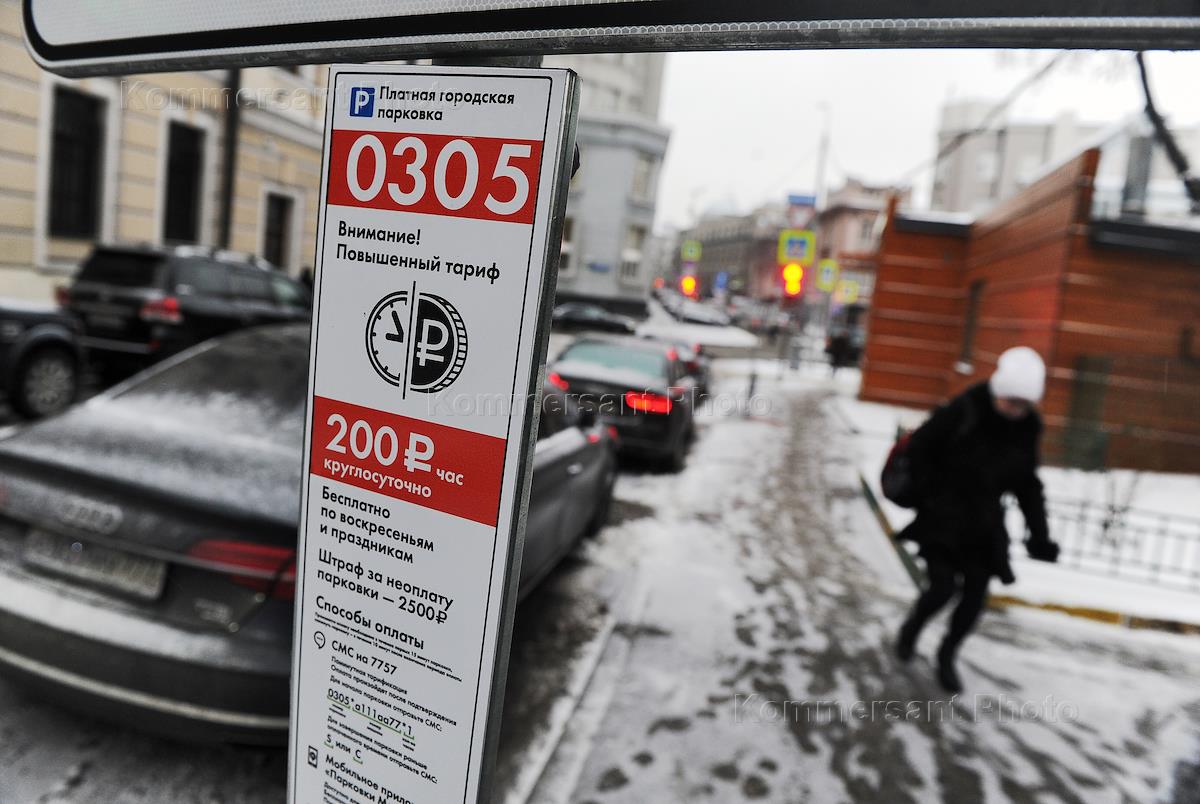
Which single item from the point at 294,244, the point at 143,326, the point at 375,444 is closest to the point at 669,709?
the point at 375,444

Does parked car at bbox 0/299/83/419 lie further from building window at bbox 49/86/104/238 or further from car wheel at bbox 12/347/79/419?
building window at bbox 49/86/104/238

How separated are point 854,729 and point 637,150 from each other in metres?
3.39

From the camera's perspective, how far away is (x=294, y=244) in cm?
1870

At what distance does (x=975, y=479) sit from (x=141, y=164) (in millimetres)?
14618

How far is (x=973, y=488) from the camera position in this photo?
13.6 feet

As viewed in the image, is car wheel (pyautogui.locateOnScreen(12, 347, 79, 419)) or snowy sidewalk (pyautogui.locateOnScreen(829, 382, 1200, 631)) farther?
car wheel (pyautogui.locateOnScreen(12, 347, 79, 419))

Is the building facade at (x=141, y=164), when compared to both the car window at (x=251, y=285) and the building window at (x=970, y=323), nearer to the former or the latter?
the car window at (x=251, y=285)

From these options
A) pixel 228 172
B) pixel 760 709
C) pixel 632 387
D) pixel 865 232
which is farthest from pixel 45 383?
pixel 865 232

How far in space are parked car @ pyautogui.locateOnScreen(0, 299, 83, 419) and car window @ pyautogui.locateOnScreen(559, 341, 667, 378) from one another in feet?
→ 15.1

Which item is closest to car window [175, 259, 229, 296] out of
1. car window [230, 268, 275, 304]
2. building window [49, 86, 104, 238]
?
car window [230, 268, 275, 304]

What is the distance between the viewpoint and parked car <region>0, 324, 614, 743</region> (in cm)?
261

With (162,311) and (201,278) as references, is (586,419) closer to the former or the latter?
(162,311)

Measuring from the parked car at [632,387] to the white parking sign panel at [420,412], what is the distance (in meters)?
6.25

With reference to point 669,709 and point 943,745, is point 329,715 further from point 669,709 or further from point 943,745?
point 943,745
